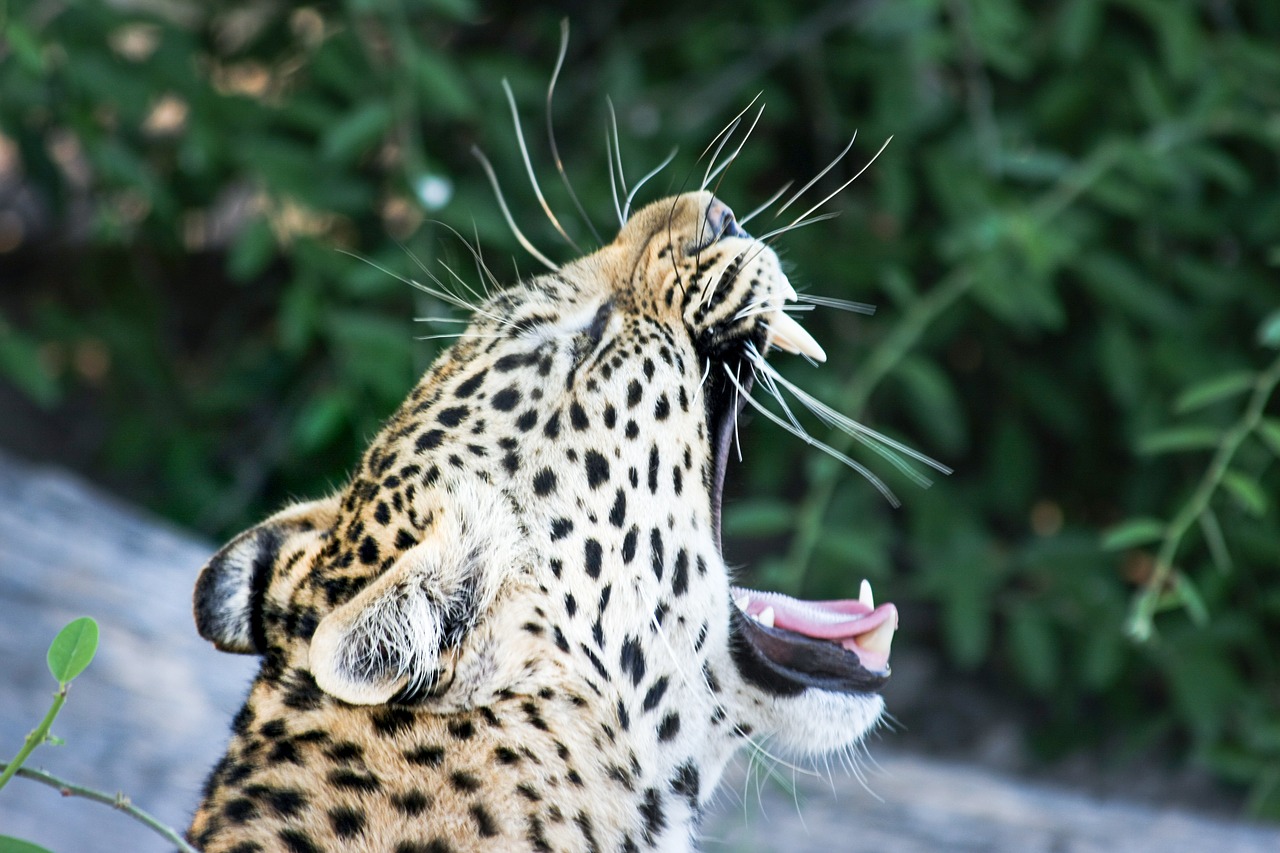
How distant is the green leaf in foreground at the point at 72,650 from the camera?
1.54m

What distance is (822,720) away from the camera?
217 centimetres

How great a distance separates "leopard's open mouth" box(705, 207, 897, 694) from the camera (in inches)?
85.3

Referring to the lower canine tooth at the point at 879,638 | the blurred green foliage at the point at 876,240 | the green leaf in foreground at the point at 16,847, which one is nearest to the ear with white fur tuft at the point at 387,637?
the green leaf in foreground at the point at 16,847

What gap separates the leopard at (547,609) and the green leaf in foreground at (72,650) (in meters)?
0.27

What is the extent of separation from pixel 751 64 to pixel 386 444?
2.56 m

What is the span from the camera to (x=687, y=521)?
210cm

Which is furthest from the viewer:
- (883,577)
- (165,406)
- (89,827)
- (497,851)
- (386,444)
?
(165,406)

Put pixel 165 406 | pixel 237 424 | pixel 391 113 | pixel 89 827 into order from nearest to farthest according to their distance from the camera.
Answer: pixel 89 827 → pixel 391 113 → pixel 165 406 → pixel 237 424

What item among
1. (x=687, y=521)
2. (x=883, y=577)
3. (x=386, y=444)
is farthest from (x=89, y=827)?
(x=883, y=577)

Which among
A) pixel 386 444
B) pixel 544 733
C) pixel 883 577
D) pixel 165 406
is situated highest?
pixel 883 577

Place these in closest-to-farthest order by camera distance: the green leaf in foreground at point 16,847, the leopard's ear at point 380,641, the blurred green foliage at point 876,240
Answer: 1. the green leaf in foreground at point 16,847
2. the leopard's ear at point 380,641
3. the blurred green foliage at point 876,240

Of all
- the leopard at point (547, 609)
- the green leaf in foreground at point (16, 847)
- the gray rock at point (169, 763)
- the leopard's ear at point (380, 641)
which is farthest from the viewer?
the gray rock at point (169, 763)

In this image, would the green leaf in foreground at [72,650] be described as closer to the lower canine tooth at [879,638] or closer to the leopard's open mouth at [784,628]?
the leopard's open mouth at [784,628]

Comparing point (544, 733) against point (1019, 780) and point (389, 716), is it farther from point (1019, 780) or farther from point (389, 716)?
point (1019, 780)
